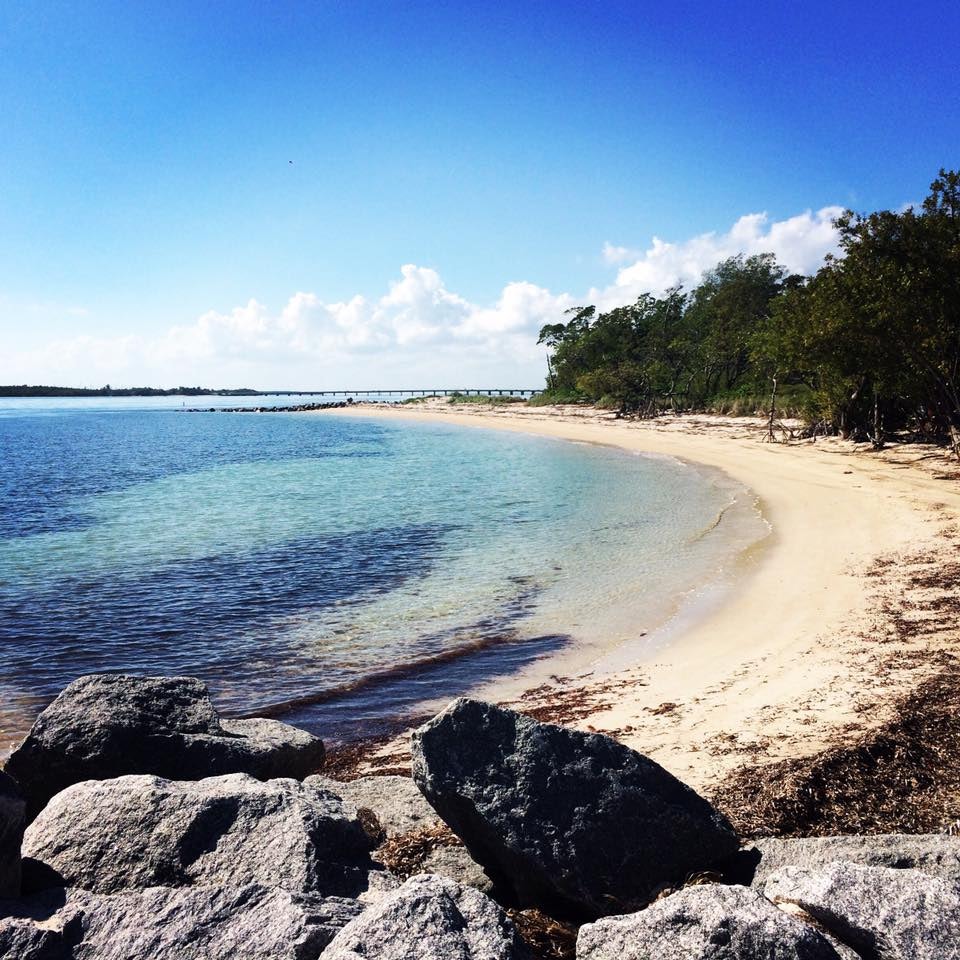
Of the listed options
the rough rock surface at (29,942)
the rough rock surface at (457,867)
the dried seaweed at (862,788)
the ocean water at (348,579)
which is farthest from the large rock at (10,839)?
the ocean water at (348,579)

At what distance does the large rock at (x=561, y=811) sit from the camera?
4645mm

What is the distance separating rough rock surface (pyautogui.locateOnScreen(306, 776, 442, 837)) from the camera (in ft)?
19.7

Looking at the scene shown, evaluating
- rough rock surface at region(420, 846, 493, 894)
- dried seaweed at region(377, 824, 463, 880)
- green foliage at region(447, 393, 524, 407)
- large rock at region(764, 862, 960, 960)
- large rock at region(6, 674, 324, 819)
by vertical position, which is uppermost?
green foliage at region(447, 393, 524, 407)

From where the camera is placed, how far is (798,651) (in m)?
11.4

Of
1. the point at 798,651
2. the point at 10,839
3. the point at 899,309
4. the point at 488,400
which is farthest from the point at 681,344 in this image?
the point at 10,839

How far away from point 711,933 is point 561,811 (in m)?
1.51

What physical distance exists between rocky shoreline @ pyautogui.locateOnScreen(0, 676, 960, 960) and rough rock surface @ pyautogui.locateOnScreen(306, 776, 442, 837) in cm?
3

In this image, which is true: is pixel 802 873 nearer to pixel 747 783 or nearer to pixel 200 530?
pixel 747 783

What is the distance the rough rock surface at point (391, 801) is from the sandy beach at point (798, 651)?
2007mm

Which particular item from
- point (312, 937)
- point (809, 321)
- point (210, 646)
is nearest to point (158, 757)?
point (312, 937)

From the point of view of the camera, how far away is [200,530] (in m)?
25.3

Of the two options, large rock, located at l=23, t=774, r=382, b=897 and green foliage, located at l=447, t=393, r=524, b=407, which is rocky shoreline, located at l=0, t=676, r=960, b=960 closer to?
large rock, located at l=23, t=774, r=382, b=897

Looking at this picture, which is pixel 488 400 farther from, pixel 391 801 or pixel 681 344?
pixel 391 801

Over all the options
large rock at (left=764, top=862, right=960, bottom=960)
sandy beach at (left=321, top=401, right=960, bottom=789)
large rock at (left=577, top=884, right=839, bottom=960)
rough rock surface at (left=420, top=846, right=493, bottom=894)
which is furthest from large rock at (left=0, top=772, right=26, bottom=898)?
sandy beach at (left=321, top=401, right=960, bottom=789)
